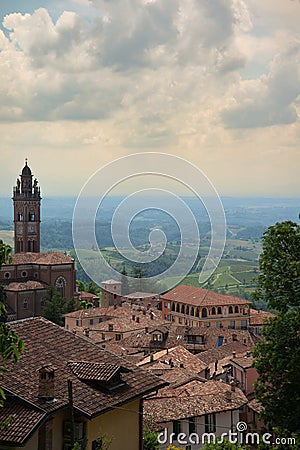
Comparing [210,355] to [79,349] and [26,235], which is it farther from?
[26,235]

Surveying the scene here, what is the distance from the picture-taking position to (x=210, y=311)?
166 ft

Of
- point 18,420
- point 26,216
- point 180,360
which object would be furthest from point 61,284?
point 18,420

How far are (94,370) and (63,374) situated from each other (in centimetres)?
43

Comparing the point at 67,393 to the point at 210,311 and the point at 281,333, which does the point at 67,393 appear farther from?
the point at 210,311

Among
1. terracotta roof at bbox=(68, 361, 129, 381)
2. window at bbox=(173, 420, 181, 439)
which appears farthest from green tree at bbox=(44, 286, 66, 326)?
terracotta roof at bbox=(68, 361, 129, 381)

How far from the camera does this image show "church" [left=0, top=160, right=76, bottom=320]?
58.6 m

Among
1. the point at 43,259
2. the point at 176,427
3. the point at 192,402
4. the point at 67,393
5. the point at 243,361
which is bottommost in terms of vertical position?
the point at 176,427

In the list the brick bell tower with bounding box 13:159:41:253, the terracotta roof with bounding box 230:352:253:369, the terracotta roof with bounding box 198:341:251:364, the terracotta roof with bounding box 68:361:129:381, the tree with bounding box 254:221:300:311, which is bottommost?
the terracotta roof with bounding box 198:341:251:364

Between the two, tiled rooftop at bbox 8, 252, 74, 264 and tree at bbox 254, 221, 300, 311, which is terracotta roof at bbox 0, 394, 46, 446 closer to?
tree at bbox 254, 221, 300, 311

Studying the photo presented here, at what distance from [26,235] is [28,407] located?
65.6 m

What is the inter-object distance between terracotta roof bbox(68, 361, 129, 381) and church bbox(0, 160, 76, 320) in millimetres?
46271

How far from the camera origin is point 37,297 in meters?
60.0

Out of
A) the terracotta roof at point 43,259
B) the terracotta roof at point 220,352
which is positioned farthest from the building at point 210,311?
the terracotta roof at point 220,352

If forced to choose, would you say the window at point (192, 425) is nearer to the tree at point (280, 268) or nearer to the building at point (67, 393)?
the tree at point (280, 268)
